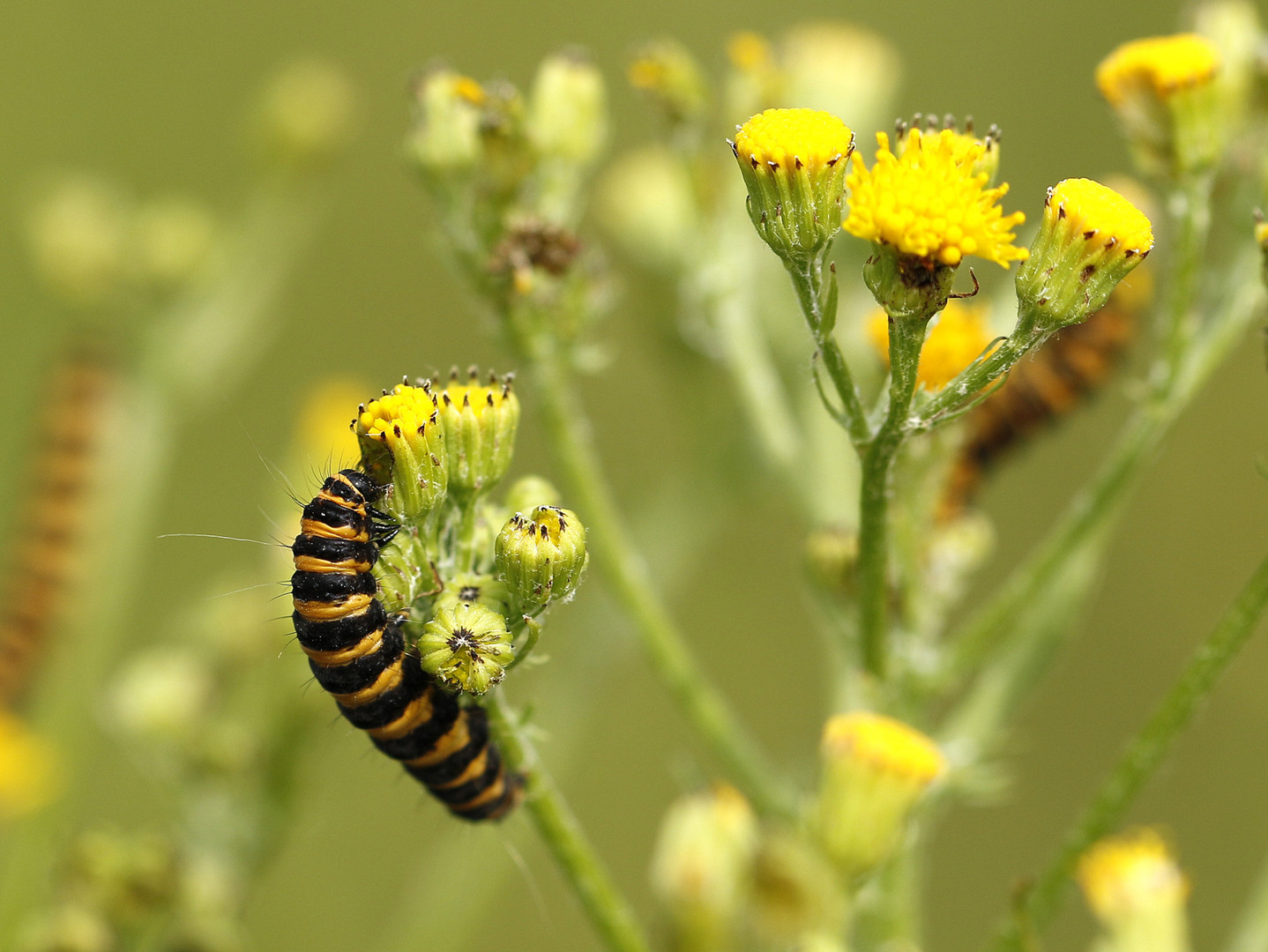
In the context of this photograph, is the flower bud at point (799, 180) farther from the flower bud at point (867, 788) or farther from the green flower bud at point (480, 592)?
the flower bud at point (867, 788)

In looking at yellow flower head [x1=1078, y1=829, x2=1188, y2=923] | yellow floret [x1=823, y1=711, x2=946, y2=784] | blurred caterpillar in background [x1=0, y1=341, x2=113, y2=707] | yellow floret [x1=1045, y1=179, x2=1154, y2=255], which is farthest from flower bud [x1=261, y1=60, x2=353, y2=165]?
yellow flower head [x1=1078, y1=829, x2=1188, y2=923]

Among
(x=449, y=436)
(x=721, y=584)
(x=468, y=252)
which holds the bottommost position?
(x=449, y=436)

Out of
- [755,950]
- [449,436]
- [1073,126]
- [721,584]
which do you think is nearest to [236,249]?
[449,436]

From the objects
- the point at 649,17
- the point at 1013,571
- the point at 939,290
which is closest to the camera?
the point at 939,290

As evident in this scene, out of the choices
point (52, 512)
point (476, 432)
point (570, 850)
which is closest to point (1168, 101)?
point (476, 432)

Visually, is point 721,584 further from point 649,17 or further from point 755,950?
point 755,950

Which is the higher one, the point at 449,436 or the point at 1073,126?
the point at 1073,126

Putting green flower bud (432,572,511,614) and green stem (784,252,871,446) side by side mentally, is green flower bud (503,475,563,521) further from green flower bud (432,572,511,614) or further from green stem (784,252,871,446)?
green stem (784,252,871,446)
